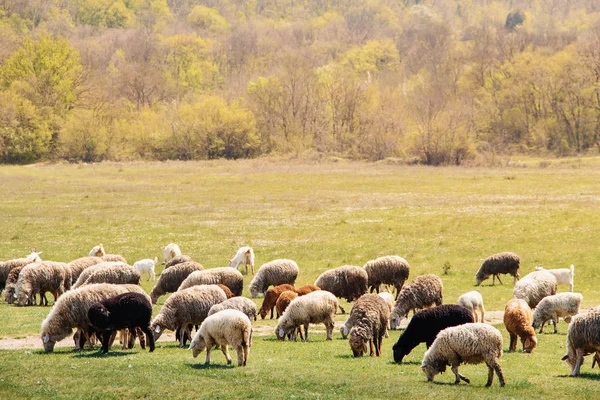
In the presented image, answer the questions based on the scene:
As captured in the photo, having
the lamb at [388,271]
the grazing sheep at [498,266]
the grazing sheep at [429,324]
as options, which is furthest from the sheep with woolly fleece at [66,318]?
the grazing sheep at [498,266]

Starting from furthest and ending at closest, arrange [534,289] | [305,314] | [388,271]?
1. [388,271]
2. [534,289]
3. [305,314]

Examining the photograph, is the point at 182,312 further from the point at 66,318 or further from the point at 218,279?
the point at 218,279

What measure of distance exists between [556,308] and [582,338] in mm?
5417

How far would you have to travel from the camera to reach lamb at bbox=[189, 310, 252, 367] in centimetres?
1695

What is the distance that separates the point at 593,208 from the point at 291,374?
117 feet

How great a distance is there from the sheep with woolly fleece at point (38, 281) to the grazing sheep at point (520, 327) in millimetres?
14967

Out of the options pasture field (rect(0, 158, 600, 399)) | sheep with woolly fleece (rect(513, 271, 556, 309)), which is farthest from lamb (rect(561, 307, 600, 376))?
sheep with woolly fleece (rect(513, 271, 556, 309))

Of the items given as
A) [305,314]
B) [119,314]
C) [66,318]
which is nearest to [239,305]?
[305,314]

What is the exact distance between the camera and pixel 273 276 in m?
28.5

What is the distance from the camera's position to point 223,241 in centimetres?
4041

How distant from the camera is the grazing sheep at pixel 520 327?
61.1 ft

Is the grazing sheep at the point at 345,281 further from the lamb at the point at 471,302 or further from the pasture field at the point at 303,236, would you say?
the lamb at the point at 471,302

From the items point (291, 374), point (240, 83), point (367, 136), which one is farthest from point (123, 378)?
point (240, 83)

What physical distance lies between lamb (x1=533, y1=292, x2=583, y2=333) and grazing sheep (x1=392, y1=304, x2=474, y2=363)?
4809 millimetres
